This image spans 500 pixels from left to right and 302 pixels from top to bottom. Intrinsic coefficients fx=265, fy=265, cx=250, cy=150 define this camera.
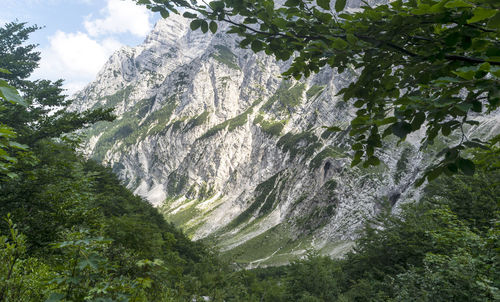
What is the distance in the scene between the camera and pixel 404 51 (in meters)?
2.72

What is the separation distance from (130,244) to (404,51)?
1060 cm

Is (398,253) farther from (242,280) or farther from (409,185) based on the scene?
(409,185)

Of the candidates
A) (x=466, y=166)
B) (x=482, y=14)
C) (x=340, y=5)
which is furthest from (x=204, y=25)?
(x=466, y=166)

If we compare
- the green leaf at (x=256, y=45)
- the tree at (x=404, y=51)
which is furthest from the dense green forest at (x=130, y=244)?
the green leaf at (x=256, y=45)

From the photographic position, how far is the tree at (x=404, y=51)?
1.94 m

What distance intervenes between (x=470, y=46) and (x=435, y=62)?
0.38 m

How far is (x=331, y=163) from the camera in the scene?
139125 millimetres

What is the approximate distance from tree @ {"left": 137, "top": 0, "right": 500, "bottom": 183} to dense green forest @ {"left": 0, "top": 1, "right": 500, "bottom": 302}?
1.81 feet

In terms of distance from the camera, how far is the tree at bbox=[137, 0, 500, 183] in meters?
1.94

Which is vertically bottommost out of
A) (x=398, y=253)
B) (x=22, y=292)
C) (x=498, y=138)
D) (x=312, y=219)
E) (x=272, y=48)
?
(x=312, y=219)

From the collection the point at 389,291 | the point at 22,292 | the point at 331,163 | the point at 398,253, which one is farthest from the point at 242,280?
the point at 331,163

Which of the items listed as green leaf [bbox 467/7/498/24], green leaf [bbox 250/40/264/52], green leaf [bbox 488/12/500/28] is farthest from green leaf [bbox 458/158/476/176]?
green leaf [bbox 250/40/264/52]

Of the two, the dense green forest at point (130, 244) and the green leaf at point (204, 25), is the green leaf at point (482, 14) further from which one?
the green leaf at point (204, 25)

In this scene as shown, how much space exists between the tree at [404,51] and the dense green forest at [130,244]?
0.55 m
